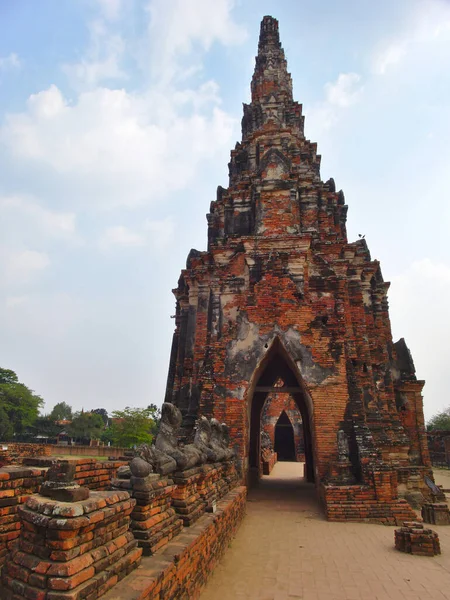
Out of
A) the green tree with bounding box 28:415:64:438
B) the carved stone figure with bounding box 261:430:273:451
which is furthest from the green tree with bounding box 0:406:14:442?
the carved stone figure with bounding box 261:430:273:451

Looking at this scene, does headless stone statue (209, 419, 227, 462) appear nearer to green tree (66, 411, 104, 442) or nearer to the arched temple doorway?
the arched temple doorway

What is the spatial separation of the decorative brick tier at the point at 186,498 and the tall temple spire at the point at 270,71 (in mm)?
18135

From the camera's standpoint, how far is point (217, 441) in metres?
8.73

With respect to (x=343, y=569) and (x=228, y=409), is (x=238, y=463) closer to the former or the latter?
(x=228, y=409)

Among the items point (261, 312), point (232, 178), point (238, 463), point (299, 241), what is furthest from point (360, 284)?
point (232, 178)

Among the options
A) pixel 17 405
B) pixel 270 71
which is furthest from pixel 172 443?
pixel 17 405

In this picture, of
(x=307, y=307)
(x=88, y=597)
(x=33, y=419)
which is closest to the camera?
(x=88, y=597)

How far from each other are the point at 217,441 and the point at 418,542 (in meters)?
4.06

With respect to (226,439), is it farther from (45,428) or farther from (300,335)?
(45,428)

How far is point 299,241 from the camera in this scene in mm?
12539

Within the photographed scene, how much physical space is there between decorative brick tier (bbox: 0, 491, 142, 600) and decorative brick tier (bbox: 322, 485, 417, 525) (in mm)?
6920

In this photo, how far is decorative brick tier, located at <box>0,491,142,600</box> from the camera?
7.68 ft

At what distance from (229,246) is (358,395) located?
20.2 feet

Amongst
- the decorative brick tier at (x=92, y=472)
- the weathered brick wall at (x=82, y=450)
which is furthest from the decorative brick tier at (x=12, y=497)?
the weathered brick wall at (x=82, y=450)
